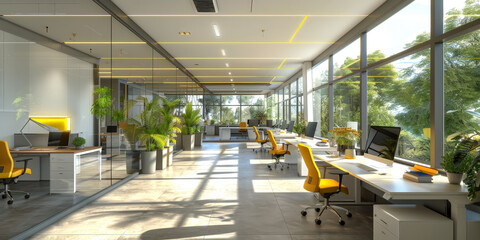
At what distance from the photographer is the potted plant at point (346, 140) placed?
476 centimetres

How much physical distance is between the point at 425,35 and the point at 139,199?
5334 millimetres

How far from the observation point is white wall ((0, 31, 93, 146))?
10.6ft

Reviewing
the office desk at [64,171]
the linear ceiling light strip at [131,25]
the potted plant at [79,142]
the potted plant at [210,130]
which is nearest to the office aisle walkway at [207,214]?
the office desk at [64,171]

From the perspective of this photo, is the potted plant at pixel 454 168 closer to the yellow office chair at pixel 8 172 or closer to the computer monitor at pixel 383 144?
the computer monitor at pixel 383 144

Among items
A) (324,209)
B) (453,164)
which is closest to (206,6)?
(324,209)

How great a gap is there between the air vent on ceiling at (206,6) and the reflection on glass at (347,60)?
3589 millimetres

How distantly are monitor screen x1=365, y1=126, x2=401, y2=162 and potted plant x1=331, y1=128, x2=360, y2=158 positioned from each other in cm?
A: 48

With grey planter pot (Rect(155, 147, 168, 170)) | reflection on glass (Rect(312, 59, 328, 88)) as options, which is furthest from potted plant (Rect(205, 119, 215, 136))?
grey planter pot (Rect(155, 147, 168, 170))

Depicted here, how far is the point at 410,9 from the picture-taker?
16.7 ft

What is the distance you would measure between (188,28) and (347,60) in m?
4.29

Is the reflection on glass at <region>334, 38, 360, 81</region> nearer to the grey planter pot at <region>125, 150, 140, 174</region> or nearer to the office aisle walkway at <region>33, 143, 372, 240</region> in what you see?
the office aisle walkway at <region>33, 143, 372, 240</region>

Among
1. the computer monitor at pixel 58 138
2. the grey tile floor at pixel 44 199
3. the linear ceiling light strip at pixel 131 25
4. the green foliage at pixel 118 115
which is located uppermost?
the linear ceiling light strip at pixel 131 25

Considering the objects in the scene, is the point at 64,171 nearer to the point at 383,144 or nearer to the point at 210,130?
the point at 383,144

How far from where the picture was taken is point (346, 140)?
4.86 meters
